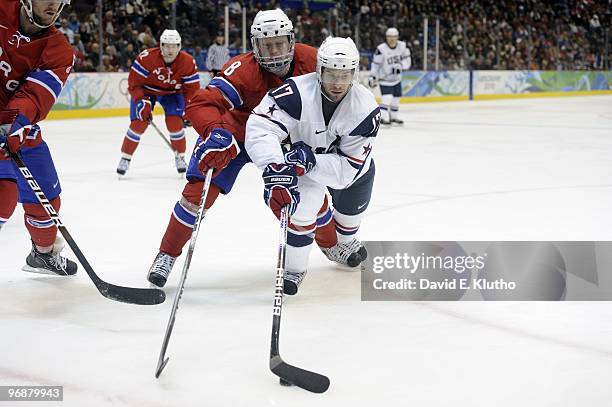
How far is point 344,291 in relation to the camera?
9.71 ft

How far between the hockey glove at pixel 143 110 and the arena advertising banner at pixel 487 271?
8.75ft

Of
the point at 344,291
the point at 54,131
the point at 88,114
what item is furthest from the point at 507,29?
the point at 344,291

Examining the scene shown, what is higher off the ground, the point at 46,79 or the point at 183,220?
the point at 46,79

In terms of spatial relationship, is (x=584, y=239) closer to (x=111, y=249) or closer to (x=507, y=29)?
(x=111, y=249)

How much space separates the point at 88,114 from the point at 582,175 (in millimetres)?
6559

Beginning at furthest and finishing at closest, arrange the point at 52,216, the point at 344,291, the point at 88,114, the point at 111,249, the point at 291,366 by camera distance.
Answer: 1. the point at 88,114
2. the point at 111,249
3. the point at 344,291
4. the point at 52,216
5. the point at 291,366

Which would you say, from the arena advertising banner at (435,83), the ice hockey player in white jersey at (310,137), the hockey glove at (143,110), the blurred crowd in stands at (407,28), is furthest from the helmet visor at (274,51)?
the arena advertising banner at (435,83)

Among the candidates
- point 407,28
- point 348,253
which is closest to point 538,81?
point 407,28

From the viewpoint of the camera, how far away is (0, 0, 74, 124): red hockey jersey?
8.91ft

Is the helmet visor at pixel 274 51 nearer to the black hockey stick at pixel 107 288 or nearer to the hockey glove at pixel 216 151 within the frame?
the hockey glove at pixel 216 151

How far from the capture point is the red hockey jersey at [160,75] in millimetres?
5887

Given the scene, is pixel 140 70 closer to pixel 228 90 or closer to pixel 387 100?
pixel 228 90

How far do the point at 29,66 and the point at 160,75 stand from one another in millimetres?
3133

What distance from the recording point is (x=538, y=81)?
1744 cm
